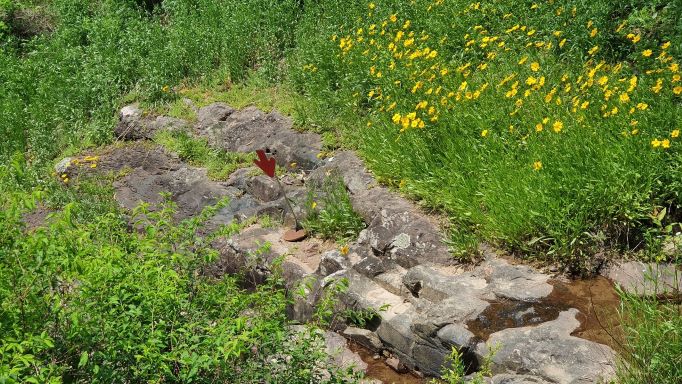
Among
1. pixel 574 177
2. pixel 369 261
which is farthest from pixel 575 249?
pixel 369 261

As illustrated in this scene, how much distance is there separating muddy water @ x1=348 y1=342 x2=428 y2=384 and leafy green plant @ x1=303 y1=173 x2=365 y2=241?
1517mm

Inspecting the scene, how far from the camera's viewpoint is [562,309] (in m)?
5.48

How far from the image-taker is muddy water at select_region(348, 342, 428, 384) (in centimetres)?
579

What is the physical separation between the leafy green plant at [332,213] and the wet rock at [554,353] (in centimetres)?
240

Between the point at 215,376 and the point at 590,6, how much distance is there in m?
5.54

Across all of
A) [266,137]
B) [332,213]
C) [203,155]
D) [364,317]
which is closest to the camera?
[364,317]

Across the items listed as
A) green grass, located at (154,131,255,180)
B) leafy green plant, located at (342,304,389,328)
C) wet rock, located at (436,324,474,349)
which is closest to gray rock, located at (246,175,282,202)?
green grass, located at (154,131,255,180)

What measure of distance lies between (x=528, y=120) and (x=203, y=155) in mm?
4618

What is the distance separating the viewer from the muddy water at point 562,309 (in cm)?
532

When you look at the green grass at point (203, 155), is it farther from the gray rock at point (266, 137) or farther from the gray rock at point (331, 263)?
the gray rock at point (331, 263)

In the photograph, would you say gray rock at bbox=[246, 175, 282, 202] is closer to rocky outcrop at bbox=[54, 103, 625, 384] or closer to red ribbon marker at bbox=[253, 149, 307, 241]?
rocky outcrop at bbox=[54, 103, 625, 384]

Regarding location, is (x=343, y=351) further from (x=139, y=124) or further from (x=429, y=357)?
(x=139, y=124)

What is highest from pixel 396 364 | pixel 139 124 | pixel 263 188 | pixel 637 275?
pixel 637 275

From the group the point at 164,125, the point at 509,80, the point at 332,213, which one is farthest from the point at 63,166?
the point at 509,80
